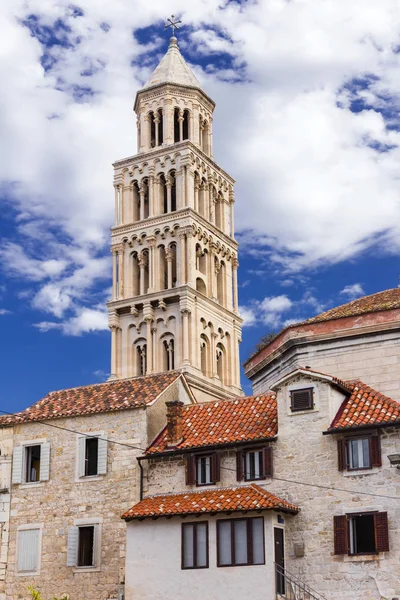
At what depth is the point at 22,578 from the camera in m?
41.5

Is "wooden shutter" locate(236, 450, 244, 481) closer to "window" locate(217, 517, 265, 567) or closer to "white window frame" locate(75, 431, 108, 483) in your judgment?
"window" locate(217, 517, 265, 567)

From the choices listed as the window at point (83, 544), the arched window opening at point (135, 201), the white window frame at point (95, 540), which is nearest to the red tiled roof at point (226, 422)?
the white window frame at point (95, 540)

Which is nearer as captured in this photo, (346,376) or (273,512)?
(273,512)

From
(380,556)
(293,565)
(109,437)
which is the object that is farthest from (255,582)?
(109,437)

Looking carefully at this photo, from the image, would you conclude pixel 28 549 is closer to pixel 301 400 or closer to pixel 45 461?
pixel 45 461

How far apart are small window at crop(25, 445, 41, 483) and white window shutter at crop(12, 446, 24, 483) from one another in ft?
0.87

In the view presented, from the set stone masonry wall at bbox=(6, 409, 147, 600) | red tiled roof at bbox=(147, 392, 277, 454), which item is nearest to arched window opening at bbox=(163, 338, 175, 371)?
stone masonry wall at bbox=(6, 409, 147, 600)

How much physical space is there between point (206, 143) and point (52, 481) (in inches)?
2088

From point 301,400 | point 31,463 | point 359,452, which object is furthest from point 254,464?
point 31,463

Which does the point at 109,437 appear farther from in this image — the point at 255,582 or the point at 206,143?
the point at 206,143

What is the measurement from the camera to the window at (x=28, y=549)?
41.4m

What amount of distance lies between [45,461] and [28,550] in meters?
3.73

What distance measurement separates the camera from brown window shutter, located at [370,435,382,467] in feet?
116

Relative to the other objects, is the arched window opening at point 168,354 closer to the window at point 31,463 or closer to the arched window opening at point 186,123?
the arched window opening at point 186,123
